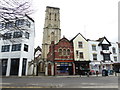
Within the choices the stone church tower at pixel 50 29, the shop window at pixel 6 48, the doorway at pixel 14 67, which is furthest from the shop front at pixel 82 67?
the shop window at pixel 6 48

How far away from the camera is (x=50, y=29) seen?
45.9m

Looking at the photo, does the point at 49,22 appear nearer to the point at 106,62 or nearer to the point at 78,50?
the point at 78,50

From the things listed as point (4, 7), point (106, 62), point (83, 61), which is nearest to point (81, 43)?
point (83, 61)

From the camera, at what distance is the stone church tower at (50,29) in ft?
144

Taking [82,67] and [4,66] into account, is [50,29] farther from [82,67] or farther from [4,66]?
[4,66]

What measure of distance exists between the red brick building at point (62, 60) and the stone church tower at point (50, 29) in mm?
13275

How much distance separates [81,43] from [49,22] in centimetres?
1964

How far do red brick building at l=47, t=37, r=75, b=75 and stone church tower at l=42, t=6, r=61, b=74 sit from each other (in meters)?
13.3

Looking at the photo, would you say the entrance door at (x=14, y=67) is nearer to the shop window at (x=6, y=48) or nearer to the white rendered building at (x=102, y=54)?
the shop window at (x=6, y=48)

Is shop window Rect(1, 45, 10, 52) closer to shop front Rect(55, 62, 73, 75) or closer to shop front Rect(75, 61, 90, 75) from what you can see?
shop front Rect(55, 62, 73, 75)

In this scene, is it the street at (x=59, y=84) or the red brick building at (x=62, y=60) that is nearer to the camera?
the street at (x=59, y=84)

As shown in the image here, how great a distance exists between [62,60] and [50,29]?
19793 millimetres

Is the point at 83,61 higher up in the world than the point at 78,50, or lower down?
lower down

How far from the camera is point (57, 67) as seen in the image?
94.4 feet
